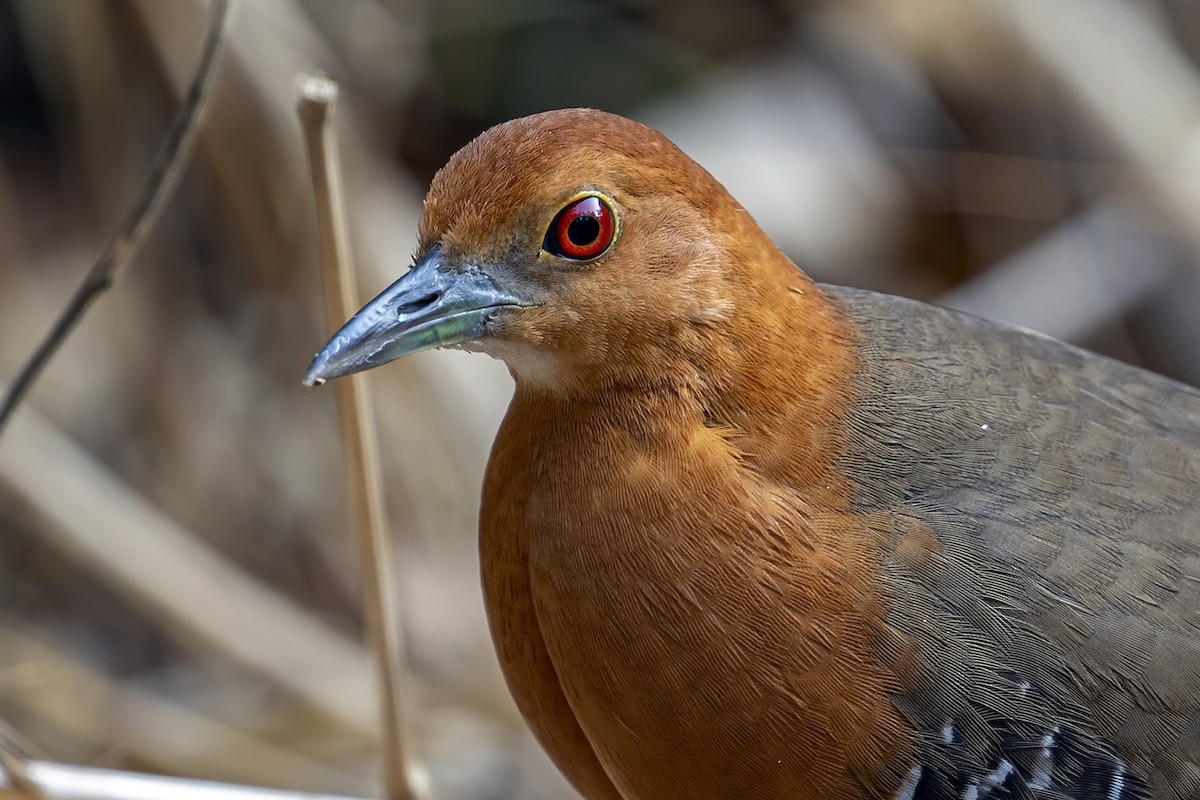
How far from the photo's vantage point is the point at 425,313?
6.97 feet

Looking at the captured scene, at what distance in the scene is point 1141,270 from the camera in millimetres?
5277

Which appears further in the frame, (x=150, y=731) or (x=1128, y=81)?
(x=1128, y=81)

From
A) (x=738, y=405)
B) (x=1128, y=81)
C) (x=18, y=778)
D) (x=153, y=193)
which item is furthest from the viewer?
(x=1128, y=81)

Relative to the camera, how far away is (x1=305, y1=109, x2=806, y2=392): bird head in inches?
82.8

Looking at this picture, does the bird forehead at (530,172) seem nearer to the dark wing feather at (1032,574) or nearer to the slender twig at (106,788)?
the dark wing feather at (1032,574)

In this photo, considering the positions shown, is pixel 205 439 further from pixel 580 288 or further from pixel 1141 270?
pixel 1141 270

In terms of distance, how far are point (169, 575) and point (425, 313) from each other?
2350 millimetres

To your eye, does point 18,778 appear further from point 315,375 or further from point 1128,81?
point 1128,81

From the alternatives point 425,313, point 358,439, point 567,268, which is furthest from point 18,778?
point 567,268

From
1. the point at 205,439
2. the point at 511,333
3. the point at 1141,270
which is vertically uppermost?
the point at 1141,270

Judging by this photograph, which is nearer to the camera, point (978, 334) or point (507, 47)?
point (978, 334)

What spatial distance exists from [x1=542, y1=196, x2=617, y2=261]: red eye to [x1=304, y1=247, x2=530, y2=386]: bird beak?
0.11 metres

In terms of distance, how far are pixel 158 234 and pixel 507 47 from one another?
5.46 ft

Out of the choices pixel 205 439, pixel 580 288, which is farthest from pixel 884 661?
pixel 205 439
